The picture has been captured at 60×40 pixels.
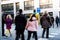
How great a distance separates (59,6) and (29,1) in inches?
327

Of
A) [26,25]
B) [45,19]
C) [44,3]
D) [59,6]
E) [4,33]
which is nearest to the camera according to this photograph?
[26,25]

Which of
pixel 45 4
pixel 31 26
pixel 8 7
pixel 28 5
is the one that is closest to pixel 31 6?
pixel 28 5

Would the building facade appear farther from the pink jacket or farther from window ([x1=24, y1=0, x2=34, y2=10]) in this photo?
the pink jacket

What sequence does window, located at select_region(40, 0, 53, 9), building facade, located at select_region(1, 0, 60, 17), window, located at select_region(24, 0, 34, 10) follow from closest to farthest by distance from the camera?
building facade, located at select_region(1, 0, 60, 17) < window, located at select_region(40, 0, 53, 9) < window, located at select_region(24, 0, 34, 10)

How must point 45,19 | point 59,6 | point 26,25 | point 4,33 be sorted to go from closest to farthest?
point 26,25
point 45,19
point 4,33
point 59,6

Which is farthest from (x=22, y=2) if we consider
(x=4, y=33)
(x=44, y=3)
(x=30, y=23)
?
(x=30, y=23)

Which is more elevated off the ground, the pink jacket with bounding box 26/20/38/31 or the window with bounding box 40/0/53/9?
the window with bounding box 40/0/53/9

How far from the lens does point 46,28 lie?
44.8 ft

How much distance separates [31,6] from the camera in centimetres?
5291

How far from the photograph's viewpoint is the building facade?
4854 cm

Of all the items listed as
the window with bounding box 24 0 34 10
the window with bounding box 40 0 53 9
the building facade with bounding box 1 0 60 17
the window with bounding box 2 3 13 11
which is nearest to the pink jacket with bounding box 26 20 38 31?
the building facade with bounding box 1 0 60 17

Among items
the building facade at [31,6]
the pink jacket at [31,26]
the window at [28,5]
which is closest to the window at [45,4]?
the building facade at [31,6]

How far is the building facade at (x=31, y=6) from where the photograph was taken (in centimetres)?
4854

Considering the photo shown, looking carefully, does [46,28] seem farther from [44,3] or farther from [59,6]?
[44,3]
